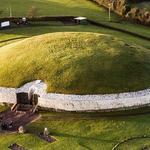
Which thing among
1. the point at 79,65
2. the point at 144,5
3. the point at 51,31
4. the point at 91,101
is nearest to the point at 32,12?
the point at 51,31

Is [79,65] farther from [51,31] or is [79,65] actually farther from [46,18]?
[46,18]

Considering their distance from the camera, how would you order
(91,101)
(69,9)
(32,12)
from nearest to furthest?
(91,101), (32,12), (69,9)

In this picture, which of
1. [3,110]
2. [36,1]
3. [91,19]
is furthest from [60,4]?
[3,110]

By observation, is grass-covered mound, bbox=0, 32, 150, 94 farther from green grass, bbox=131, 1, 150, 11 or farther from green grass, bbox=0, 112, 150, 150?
green grass, bbox=131, 1, 150, 11

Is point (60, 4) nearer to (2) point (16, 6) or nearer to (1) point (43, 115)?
(2) point (16, 6)

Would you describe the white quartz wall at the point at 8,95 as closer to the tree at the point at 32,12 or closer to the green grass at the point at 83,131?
the green grass at the point at 83,131

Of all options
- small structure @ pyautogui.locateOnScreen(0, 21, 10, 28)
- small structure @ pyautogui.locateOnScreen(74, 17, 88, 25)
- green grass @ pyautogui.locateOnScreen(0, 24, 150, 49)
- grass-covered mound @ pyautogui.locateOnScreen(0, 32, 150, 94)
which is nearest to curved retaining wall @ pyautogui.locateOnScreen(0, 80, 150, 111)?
grass-covered mound @ pyautogui.locateOnScreen(0, 32, 150, 94)

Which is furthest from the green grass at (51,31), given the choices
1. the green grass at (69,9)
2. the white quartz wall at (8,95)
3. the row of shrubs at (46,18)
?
the white quartz wall at (8,95)
